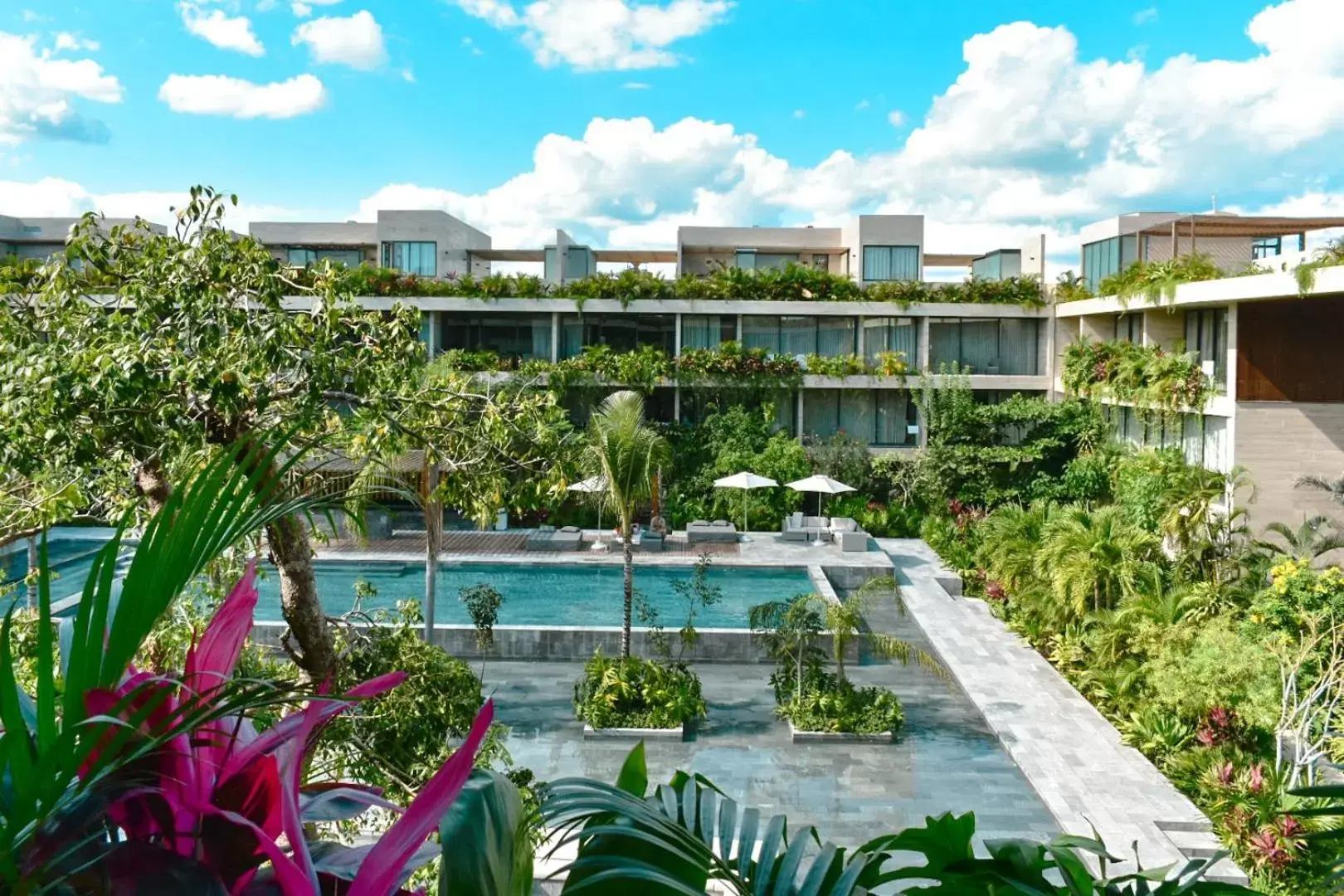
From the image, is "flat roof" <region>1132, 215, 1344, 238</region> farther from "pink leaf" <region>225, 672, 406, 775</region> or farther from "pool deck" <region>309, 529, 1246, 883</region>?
"pink leaf" <region>225, 672, 406, 775</region>

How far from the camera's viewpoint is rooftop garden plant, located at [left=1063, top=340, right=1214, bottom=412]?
64.3 ft

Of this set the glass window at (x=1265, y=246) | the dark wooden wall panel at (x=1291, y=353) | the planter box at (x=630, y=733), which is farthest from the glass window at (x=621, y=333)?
the planter box at (x=630, y=733)

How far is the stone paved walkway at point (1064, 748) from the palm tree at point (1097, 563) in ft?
3.52

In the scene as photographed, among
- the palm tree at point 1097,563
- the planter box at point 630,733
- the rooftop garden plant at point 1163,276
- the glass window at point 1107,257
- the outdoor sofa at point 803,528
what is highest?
the glass window at point 1107,257

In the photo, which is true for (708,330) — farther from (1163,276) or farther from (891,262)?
(1163,276)

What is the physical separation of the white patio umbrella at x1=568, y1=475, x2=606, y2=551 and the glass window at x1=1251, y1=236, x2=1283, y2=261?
1653 cm

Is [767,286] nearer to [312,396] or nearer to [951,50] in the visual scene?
[951,50]

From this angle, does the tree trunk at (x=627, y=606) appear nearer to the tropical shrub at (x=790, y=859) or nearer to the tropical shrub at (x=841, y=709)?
the tropical shrub at (x=841, y=709)

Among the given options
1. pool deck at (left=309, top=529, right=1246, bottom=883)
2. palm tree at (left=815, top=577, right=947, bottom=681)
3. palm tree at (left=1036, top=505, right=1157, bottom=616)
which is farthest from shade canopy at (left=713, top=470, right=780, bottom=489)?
palm tree at (left=815, top=577, right=947, bottom=681)

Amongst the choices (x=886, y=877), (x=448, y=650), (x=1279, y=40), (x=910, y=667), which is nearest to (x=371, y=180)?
(x=448, y=650)

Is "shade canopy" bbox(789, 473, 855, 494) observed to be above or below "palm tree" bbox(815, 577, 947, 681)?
above

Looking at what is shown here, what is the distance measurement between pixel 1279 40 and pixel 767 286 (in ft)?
44.4

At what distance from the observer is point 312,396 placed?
17.8 ft

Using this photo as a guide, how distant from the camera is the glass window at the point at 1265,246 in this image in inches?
989
